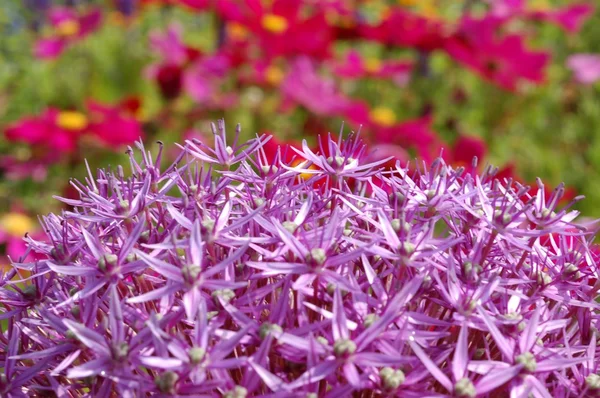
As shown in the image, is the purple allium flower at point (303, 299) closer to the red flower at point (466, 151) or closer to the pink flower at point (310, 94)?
the red flower at point (466, 151)

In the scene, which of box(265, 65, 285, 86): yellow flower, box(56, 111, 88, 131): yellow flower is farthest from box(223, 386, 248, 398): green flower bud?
box(265, 65, 285, 86): yellow flower

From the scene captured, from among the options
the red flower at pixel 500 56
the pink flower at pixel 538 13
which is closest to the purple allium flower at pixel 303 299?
the red flower at pixel 500 56

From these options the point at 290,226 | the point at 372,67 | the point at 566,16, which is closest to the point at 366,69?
the point at 372,67

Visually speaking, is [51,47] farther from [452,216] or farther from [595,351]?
[595,351]

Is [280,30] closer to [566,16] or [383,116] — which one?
[383,116]

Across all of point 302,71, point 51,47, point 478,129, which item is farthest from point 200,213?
point 51,47

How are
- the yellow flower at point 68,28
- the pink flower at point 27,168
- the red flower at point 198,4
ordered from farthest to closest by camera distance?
the yellow flower at point 68,28, the red flower at point 198,4, the pink flower at point 27,168

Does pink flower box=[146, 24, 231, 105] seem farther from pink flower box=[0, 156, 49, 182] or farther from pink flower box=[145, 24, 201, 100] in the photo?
pink flower box=[0, 156, 49, 182]
